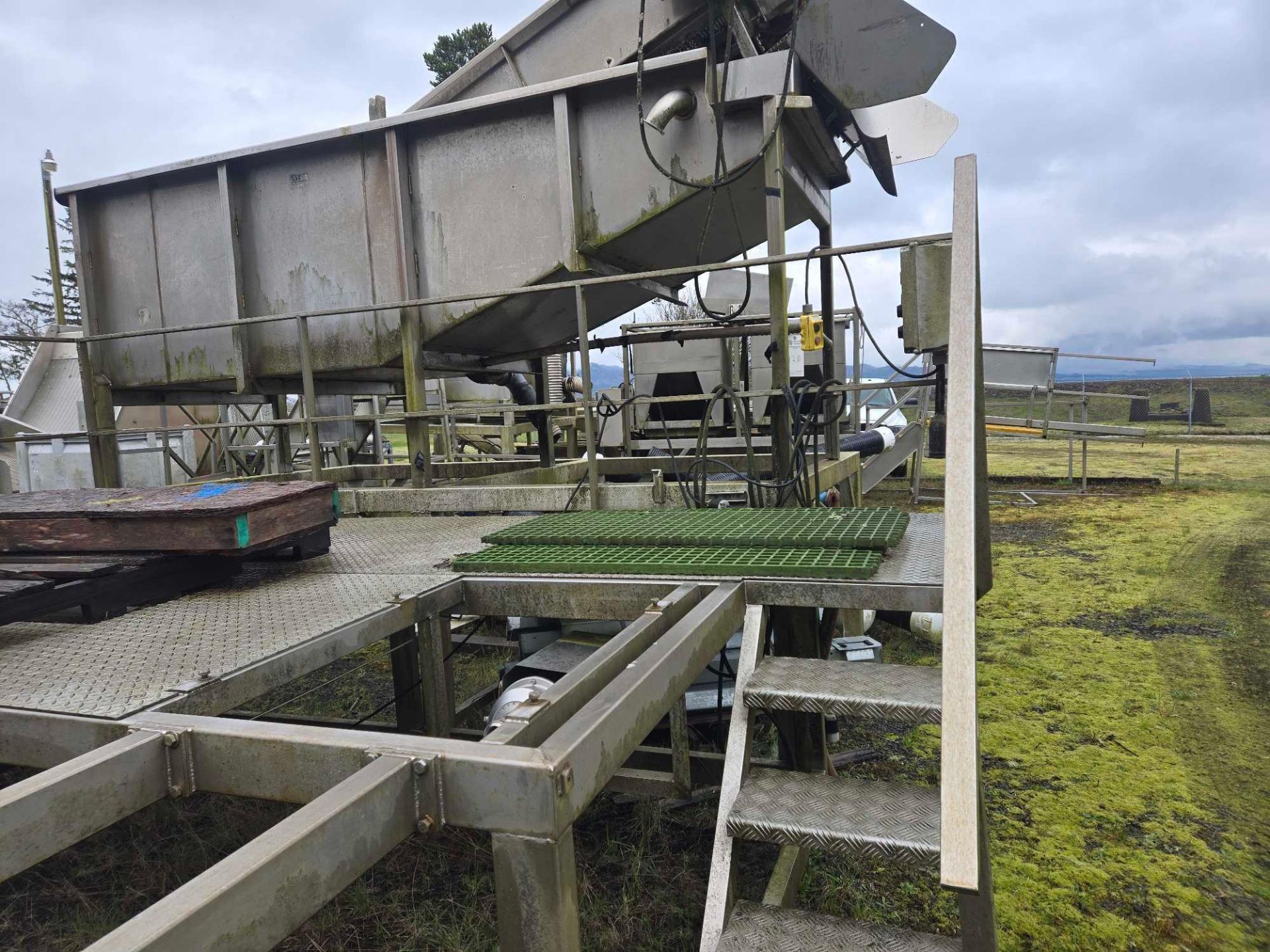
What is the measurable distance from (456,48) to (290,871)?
68.7 feet

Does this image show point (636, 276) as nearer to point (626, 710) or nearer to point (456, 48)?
point (626, 710)

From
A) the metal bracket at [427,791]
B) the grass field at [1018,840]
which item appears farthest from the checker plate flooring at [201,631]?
the grass field at [1018,840]

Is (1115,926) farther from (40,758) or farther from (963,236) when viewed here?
(40,758)

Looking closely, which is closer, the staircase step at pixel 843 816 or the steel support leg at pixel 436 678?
the staircase step at pixel 843 816

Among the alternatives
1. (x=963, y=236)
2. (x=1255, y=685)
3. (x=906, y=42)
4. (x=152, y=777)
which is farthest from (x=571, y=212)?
(x=1255, y=685)

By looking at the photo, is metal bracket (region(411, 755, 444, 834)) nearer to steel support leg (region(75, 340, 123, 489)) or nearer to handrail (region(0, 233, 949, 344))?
handrail (region(0, 233, 949, 344))

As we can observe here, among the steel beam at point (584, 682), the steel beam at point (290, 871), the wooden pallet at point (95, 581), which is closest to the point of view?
the steel beam at point (290, 871)

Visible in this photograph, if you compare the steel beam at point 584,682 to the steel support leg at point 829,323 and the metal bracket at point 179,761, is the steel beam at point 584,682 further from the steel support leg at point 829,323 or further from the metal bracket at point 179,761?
the steel support leg at point 829,323

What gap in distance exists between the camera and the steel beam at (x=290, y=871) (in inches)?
36.9

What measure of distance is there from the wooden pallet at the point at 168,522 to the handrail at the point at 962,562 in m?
2.26

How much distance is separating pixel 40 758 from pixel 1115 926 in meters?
3.02

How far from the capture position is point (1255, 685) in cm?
429

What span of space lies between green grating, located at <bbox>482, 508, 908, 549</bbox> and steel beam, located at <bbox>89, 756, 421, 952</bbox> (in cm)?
193

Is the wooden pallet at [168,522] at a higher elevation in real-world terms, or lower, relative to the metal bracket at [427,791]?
higher
